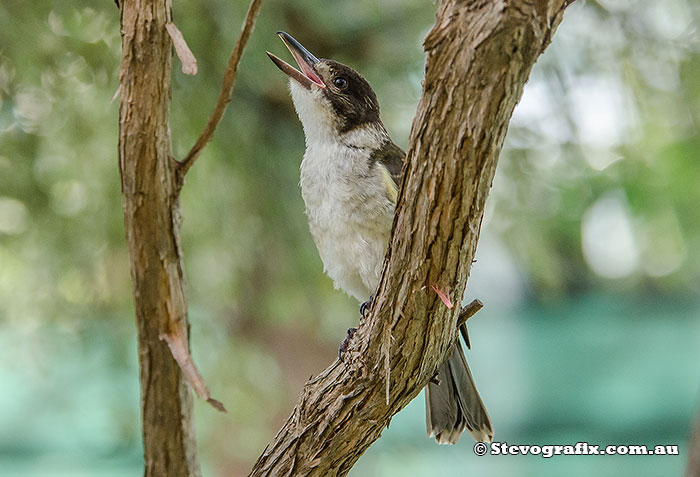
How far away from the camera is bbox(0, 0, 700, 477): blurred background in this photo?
2.68 metres

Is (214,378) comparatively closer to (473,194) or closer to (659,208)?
(659,208)

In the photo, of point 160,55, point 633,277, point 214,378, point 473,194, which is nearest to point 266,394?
point 214,378

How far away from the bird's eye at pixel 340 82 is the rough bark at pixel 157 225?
1.05 feet

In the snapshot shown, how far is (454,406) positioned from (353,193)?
485 mm

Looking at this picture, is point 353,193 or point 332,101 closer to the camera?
point 353,193

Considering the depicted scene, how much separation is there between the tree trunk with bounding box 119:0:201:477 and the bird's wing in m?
0.42

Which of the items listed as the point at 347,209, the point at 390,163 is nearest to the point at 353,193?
the point at 347,209

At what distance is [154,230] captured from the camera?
4.92 ft

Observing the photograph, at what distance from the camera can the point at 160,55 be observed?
141 centimetres

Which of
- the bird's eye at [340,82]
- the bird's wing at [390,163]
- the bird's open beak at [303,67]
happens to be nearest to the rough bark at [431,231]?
the bird's wing at [390,163]

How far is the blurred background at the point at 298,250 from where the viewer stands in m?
2.68

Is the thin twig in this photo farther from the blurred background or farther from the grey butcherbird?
the blurred background

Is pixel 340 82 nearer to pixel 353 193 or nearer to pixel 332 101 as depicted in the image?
pixel 332 101

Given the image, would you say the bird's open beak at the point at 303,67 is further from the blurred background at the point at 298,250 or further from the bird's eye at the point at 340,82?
the blurred background at the point at 298,250
